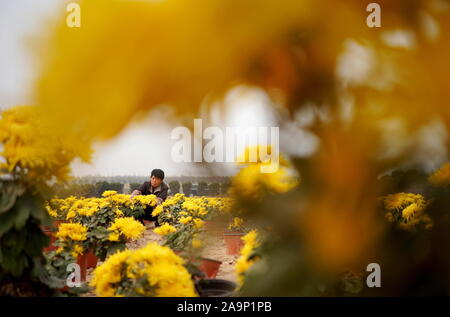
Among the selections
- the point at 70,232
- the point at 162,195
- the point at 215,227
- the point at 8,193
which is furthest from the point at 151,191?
the point at 215,227

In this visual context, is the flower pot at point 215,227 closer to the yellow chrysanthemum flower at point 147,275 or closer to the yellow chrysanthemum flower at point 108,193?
the yellow chrysanthemum flower at point 147,275

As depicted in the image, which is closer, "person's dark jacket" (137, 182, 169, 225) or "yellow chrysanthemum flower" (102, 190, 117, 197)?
"yellow chrysanthemum flower" (102, 190, 117, 197)

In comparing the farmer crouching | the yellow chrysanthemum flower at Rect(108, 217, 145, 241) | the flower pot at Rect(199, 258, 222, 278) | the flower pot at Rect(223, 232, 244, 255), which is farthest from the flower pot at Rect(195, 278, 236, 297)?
the farmer crouching

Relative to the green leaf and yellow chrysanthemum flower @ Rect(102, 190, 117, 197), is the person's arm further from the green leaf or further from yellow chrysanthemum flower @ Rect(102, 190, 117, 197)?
the green leaf

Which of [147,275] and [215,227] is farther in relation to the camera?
[147,275]

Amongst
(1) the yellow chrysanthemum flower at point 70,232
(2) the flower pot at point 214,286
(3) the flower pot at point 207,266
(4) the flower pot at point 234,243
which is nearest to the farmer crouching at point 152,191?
(4) the flower pot at point 234,243

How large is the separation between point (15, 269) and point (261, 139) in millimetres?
1030

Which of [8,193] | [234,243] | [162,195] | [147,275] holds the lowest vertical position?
[234,243]

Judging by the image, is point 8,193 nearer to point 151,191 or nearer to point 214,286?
point 214,286

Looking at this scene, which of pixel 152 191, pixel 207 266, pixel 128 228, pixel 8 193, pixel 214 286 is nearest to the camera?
pixel 8 193

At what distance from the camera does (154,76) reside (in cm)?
87

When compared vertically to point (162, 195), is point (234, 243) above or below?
below

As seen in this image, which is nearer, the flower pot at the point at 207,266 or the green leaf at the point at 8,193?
the green leaf at the point at 8,193
